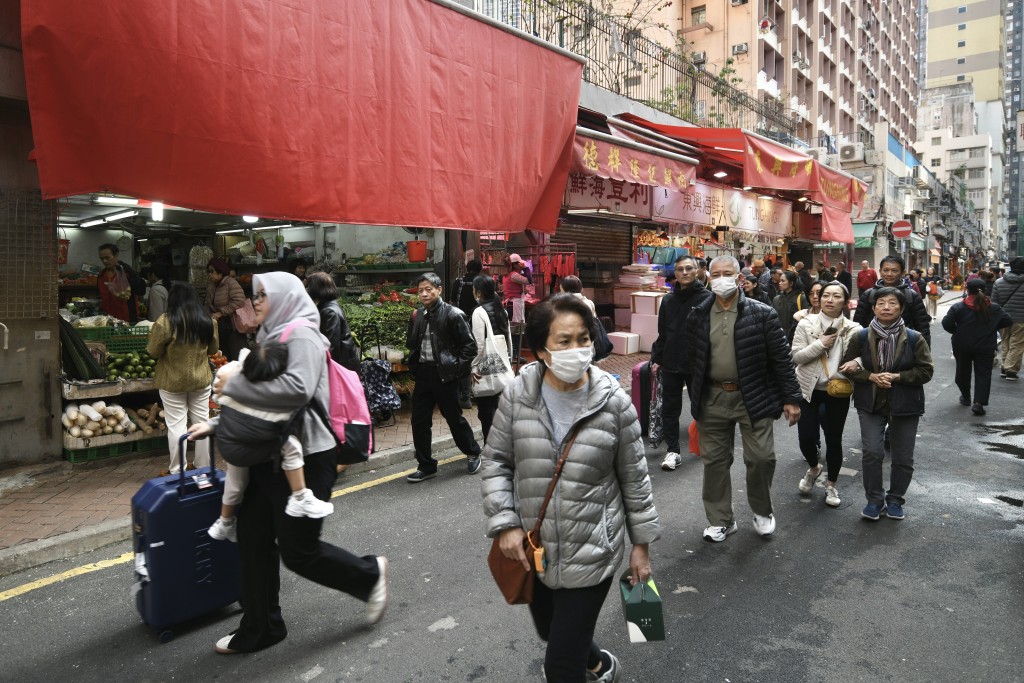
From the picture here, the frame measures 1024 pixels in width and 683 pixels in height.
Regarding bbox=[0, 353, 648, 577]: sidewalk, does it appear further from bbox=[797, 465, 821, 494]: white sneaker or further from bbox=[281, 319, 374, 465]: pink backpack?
bbox=[797, 465, 821, 494]: white sneaker

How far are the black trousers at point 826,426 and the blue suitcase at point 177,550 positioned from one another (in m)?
4.20

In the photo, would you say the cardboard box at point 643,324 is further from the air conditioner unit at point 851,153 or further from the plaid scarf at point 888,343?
the air conditioner unit at point 851,153

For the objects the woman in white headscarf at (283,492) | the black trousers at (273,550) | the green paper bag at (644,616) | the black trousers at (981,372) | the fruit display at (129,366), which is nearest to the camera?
the green paper bag at (644,616)

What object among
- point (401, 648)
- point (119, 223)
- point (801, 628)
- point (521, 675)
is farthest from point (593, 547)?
point (119, 223)

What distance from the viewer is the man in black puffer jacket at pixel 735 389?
4.36 metres

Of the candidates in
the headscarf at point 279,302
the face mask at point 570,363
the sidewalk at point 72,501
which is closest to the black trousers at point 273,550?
the headscarf at point 279,302

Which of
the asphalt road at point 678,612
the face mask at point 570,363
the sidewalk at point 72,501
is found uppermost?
the face mask at point 570,363

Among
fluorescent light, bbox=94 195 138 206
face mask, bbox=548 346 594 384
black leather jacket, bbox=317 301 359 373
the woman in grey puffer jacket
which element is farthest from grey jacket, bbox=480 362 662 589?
fluorescent light, bbox=94 195 138 206

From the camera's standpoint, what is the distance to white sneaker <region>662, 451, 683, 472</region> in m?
6.21

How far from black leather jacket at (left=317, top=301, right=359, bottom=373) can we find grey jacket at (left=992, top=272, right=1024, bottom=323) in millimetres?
10467

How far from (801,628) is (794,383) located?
1532mm

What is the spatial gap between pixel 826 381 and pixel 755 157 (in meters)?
7.79

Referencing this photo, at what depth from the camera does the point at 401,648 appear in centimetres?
326

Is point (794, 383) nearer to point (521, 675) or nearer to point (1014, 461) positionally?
point (521, 675)
